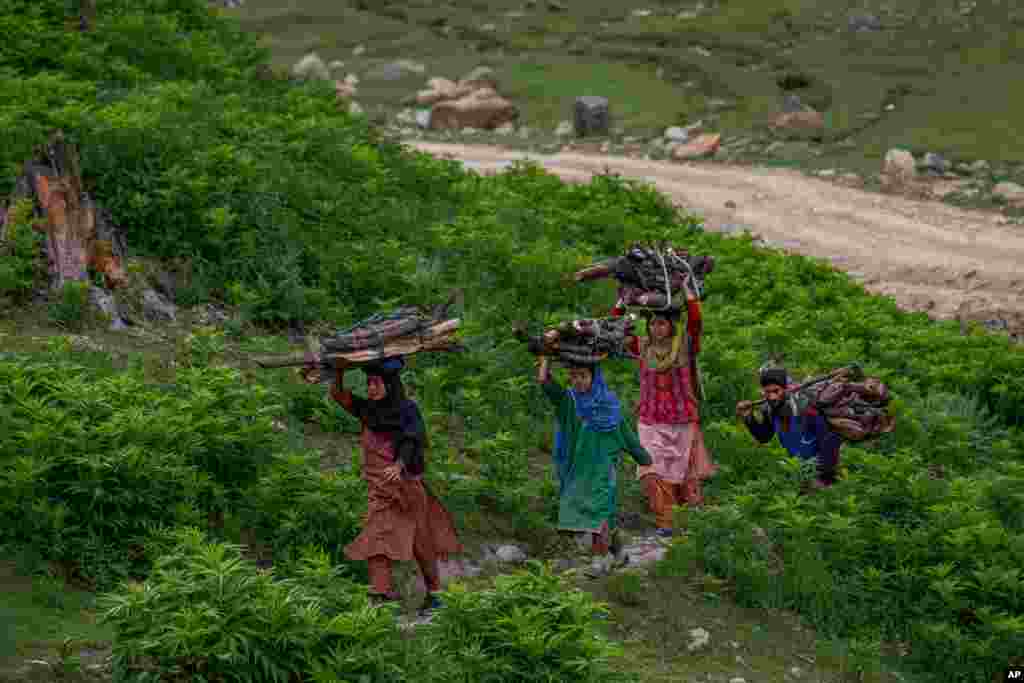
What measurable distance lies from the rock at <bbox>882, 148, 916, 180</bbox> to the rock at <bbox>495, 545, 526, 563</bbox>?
17.1 metres

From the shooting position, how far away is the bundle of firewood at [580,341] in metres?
9.35

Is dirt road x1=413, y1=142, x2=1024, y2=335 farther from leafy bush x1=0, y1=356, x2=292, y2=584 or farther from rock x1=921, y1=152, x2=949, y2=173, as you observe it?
leafy bush x1=0, y1=356, x2=292, y2=584

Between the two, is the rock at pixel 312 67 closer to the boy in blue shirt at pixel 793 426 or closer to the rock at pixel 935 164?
the rock at pixel 935 164

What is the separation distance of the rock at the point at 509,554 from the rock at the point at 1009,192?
635 inches

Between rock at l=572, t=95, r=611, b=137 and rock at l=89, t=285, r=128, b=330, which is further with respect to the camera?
rock at l=572, t=95, r=611, b=137

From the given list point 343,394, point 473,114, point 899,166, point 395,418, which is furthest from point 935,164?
point 343,394

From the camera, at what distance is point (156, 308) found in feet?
39.8

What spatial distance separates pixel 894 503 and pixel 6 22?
38.2ft

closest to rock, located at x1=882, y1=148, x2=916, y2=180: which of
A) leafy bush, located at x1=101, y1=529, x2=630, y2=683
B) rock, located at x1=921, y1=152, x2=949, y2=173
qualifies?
rock, located at x1=921, y1=152, x2=949, y2=173

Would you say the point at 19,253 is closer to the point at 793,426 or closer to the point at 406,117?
the point at 793,426

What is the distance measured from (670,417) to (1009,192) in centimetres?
1505

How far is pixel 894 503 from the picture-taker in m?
10.5

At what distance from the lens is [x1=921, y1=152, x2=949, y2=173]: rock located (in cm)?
2527

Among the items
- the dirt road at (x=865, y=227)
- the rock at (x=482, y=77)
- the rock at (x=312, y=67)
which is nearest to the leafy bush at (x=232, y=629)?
the dirt road at (x=865, y=227)
